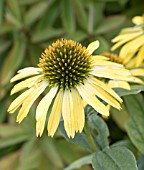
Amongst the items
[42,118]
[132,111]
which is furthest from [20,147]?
[42,118]

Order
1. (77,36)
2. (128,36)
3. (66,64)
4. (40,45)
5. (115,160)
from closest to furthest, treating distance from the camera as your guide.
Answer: (115,160) → (66,64) → (128,36) → (77,36) → (40,45)

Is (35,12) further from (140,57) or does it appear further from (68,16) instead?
(140,57)

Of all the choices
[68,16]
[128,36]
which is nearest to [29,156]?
[68,16]

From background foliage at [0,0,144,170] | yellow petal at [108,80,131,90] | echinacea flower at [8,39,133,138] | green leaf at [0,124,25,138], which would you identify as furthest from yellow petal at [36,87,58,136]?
green leaf at [0,124,25,138]

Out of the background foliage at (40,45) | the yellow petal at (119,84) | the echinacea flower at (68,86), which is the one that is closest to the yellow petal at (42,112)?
the echinacea flower at (68,86)

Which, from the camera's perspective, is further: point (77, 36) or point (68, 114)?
point (77, 36)

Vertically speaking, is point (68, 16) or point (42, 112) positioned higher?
point (68, 16)

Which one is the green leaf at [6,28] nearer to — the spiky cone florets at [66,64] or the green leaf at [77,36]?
the green leaf at [77,36]
